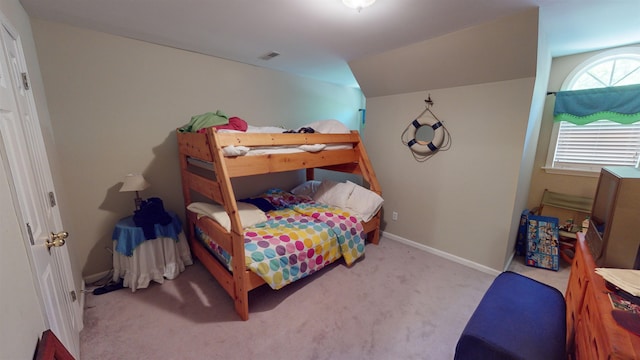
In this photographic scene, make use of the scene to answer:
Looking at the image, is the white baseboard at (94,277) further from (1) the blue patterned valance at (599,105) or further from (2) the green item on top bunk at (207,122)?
(1) the blue patterned valance at (599,105)

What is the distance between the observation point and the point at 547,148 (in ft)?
9.55

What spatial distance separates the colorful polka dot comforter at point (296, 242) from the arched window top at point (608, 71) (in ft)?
9.76

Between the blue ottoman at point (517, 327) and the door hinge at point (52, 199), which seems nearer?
the blue ottoman at point (517, 327)

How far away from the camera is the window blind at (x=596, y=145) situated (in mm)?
2478

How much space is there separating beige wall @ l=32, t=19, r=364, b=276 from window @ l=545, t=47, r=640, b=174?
4012 millimetres

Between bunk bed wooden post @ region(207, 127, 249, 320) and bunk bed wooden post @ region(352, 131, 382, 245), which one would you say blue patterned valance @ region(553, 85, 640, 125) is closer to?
bunk bed wooden post @ region(352, 131, 382, 245)

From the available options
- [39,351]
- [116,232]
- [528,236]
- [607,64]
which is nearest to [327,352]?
[39,351]

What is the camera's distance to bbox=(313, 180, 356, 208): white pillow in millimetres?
2930

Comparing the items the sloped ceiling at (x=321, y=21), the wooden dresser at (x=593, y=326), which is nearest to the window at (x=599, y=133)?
the sloped ceiling at (x=321, y=21)

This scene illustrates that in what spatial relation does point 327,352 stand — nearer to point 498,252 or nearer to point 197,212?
point 197,212

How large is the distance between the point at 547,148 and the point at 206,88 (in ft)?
13.8

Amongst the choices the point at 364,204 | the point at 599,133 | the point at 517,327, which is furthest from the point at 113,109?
the point at 599,133

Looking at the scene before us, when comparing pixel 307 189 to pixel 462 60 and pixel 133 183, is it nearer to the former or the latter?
pixel 133 183

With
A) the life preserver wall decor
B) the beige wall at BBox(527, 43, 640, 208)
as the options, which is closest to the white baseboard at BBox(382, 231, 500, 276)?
the life preserver wall decor
